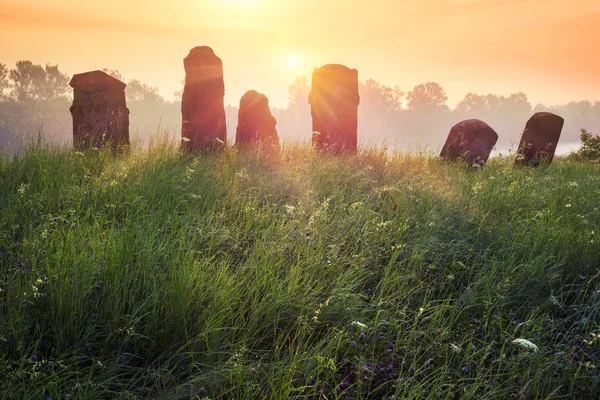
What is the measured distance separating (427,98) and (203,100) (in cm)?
7403

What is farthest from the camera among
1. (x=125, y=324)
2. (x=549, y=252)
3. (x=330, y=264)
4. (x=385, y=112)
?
(x=385, y=112)

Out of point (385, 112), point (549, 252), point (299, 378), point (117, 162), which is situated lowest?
point (299, 378)

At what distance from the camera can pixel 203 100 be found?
9.89 meters

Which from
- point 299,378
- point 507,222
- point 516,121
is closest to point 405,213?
point 507,222

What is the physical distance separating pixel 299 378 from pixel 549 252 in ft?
9.41

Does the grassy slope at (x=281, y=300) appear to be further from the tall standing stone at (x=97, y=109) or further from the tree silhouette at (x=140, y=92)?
the tree silhouette at (x=140, y=92)

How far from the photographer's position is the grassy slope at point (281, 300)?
239 centimetres

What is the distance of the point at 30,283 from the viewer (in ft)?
8.66

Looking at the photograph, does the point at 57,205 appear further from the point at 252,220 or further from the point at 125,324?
the point at 125,324

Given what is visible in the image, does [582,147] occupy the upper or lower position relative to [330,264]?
upper

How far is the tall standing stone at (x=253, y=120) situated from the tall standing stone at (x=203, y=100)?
27.2 inches

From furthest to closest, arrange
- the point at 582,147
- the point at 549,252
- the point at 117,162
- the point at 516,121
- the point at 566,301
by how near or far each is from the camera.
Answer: the point at 516,121 → the point at 582,147 → the point at 117,162 → the point at 549,252 → the point at 566,301

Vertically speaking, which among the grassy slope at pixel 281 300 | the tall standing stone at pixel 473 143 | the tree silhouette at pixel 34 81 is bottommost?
the grassy slope at pixel 281 300

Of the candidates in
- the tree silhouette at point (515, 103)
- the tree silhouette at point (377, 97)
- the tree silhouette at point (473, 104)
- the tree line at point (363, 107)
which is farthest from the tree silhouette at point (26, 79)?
the tree silhouette at point (515, 103)
